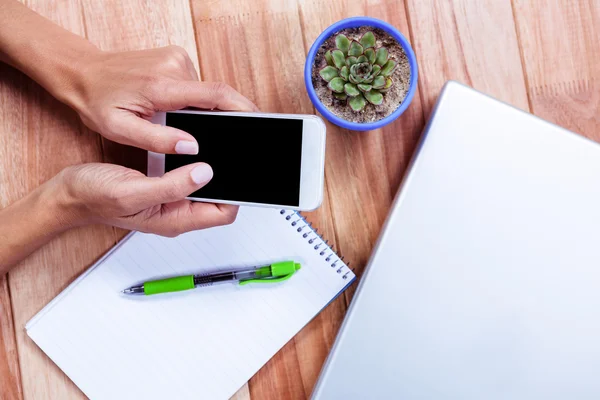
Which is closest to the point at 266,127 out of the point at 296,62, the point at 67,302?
the point at 296,62

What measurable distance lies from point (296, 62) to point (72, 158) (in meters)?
0.36

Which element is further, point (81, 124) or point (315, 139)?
point (81, 124)

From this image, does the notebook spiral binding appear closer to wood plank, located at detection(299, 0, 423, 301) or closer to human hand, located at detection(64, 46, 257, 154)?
wood plank, located at detection(299, 0, 423, 301)

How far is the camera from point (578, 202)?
55cm

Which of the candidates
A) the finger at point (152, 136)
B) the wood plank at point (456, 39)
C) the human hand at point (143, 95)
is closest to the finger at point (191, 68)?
the human hand at point (143, 95)

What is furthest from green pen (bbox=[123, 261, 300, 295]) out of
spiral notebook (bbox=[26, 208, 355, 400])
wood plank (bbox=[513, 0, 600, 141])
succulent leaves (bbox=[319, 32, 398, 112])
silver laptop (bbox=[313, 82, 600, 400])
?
wood plank (bbox=[513, 0, 600, 141])

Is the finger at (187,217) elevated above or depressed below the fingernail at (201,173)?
below

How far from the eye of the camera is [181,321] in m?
0.70

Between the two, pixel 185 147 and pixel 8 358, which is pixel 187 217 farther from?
pixel 8 358

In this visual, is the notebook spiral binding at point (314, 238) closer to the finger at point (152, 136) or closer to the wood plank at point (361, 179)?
the wood plank at point (361, 179)

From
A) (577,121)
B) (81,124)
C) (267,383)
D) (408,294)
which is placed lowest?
(267,383)

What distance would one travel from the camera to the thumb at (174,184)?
0.54 meters

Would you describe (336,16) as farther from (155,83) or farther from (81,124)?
→ (81,124)

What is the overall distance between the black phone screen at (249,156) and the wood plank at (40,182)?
226 mm
